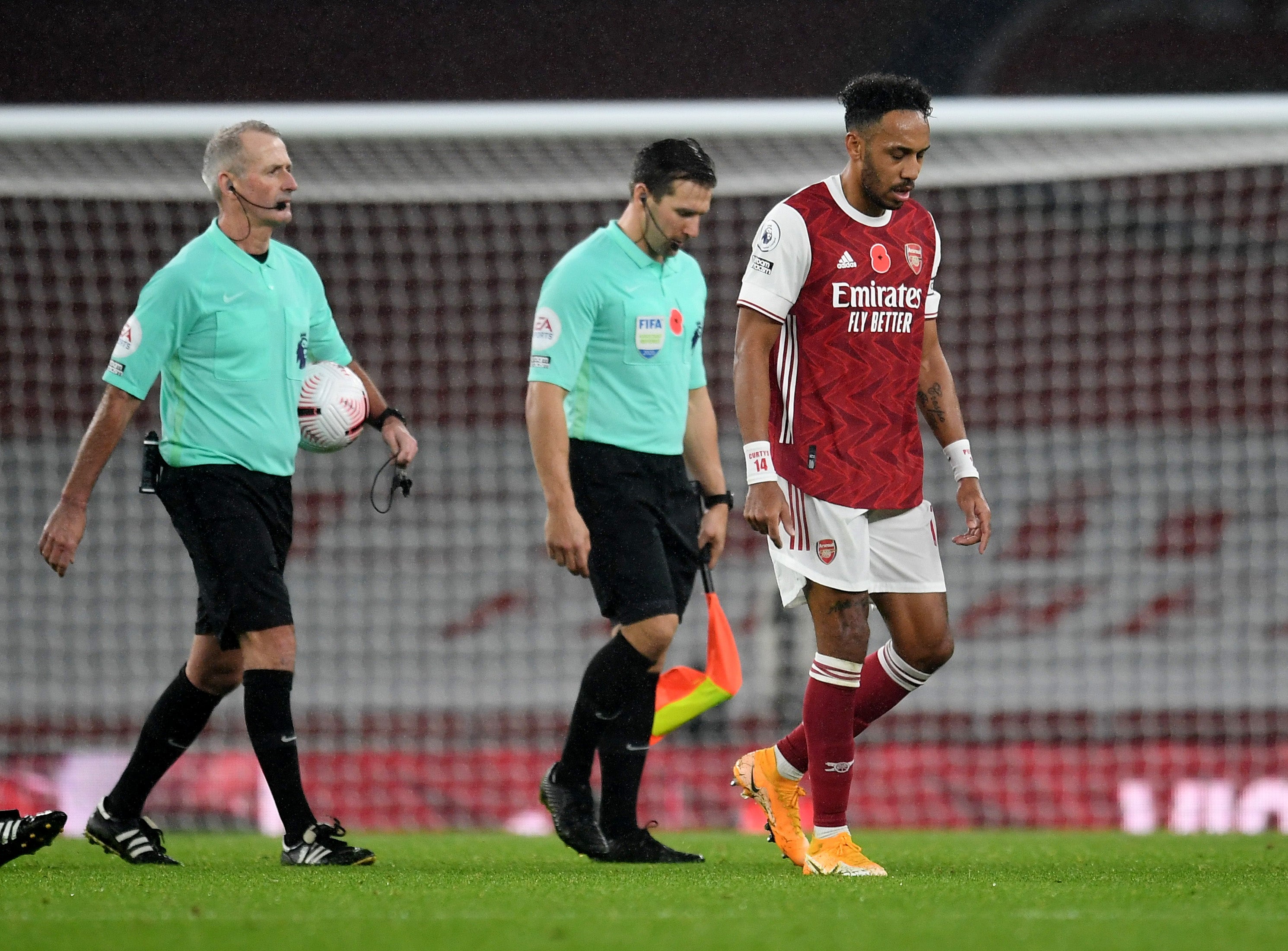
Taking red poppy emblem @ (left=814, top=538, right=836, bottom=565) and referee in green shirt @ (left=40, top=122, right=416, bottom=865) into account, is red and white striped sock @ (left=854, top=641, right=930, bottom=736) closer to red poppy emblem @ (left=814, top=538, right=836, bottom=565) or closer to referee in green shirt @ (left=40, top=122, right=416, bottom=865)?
red poppy emblem @ (left=814, top=538, right=836, bottom=565)

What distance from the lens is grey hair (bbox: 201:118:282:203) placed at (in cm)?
439

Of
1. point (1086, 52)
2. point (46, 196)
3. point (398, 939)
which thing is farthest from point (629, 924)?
point (1086, 52)

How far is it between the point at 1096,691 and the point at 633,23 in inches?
261

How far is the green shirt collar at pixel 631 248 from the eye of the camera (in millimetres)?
4582

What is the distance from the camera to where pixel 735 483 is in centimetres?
1340

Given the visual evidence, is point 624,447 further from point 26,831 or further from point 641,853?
point 26,831

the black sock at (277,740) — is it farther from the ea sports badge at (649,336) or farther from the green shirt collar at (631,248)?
the green shirt collar at (631,248)

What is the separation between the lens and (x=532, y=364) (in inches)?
176

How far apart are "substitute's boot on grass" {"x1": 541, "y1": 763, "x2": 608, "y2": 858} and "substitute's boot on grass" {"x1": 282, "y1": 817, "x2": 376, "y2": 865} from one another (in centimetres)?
55

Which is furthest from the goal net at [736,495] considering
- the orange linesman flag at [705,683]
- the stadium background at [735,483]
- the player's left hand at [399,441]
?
the player's left hand at [399,441]

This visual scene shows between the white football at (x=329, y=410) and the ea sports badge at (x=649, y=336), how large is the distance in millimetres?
825

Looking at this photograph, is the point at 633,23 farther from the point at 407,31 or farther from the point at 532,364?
the point at 532,364

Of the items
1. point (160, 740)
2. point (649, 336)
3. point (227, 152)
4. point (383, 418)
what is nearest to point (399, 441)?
point (383, 418)

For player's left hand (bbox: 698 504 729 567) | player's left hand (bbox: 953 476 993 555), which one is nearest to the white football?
player's left hand (bbox: 698 504 729 567)
